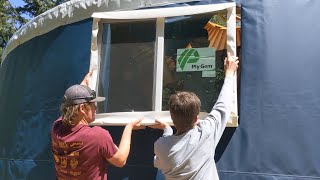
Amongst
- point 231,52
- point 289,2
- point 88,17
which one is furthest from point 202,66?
point 88,17

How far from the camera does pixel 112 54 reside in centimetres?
496

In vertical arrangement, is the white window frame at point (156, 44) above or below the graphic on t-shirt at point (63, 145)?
above

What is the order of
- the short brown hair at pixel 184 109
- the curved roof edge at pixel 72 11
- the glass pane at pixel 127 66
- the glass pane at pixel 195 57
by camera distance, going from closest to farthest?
the short brown hair at pixel 184 109 < the glass pane at pixel 195 57 < the glass pane at pixel 127 66 < the curved roof edge at pixel 72 11

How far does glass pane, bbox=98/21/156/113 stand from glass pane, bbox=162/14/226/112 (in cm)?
20

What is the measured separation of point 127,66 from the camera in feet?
16.0

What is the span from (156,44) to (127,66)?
1.29 feet

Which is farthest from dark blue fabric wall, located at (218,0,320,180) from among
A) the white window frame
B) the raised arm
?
the raised arm

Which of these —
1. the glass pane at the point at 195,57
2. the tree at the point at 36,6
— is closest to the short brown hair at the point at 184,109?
the glass pane at the point at 195,57

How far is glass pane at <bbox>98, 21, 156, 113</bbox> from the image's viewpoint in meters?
4.78

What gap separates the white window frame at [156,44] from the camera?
4.36m

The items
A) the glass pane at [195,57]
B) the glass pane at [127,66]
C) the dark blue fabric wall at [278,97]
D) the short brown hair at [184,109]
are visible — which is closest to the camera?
the short brown hair at [184,109]

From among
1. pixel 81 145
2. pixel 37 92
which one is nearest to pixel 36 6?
pixel 37 92

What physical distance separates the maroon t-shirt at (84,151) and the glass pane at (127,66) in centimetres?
161

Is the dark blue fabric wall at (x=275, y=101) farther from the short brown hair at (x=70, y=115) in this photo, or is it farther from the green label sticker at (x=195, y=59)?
the short brown hair at (x=70, y=115)
